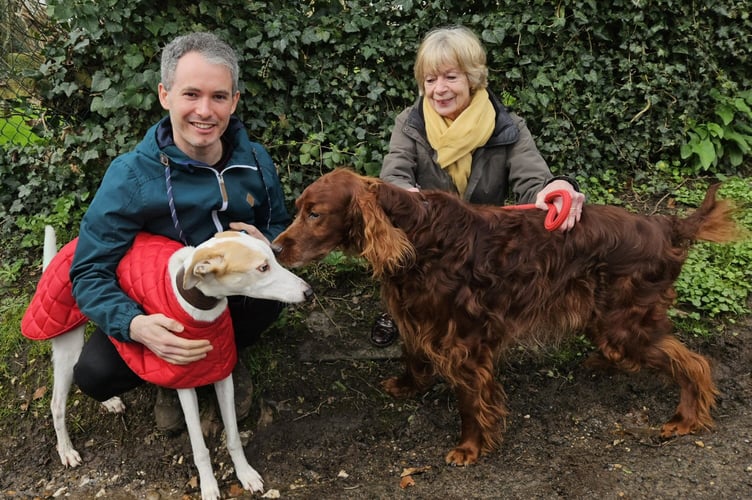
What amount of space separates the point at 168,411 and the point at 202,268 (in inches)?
48.6

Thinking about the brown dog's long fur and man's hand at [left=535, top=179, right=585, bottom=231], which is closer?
the brown dog's long fur

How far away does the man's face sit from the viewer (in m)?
2.76

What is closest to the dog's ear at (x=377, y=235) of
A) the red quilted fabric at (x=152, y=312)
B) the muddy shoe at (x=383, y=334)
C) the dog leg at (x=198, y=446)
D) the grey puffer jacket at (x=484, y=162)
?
the grey puffer jacket at (x=484, y=162)

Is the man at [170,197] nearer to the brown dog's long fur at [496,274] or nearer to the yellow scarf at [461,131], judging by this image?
the brown dog's long fur at [496,274]

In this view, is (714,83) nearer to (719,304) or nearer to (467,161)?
(719,304)

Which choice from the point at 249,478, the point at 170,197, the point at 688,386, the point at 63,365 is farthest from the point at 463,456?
the point at 63,365

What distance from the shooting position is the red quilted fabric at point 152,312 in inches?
107

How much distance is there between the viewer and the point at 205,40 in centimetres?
281

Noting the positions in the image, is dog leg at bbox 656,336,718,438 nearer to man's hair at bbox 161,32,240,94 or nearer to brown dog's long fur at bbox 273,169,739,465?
brown dog's long fur at bbox 273,169,739,465

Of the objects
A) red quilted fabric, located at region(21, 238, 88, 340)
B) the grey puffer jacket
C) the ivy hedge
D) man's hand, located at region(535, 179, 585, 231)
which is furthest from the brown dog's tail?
red quilted fabric, located at region(21, 238, 88, 340)

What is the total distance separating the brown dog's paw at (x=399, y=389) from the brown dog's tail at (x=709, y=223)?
1762 millimetres

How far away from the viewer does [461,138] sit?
10.9 ft

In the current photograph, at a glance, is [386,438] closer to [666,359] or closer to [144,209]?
[666,359]

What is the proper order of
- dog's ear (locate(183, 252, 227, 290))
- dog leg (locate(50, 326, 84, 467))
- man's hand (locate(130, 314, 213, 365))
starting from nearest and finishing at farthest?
dog's ear (locate(183, 252, 227, 290)) → man's hand (locate(130, 314, 213, 365)) → dog leg (locate(50, 326, 84, 467))
